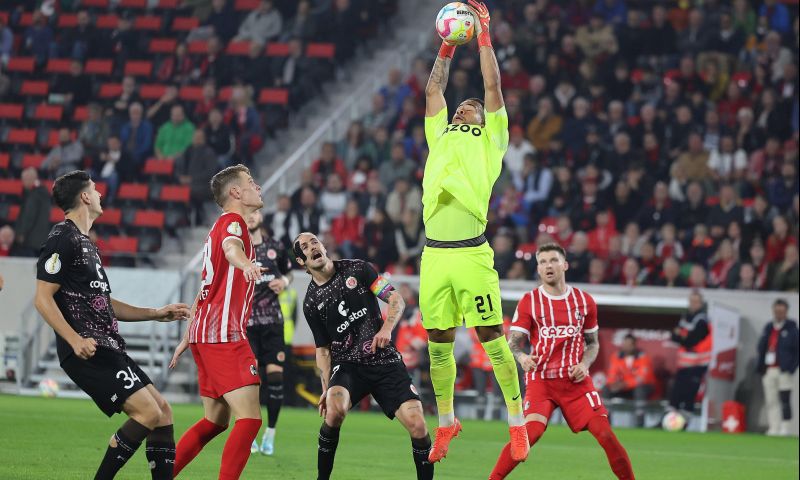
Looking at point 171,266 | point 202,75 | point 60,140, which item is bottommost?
point 171,266

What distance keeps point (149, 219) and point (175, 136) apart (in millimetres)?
1952

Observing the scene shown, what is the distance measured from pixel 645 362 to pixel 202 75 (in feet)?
37.7

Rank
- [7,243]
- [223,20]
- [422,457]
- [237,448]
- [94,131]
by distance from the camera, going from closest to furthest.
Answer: [237,448]
[422,457]
[7,243]
[94,131]
[223,20]

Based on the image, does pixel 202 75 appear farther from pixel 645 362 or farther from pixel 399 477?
pixel 399 477

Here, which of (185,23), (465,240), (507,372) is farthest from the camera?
(185,23)

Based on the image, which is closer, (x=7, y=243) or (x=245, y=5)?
(x=7, y=243)

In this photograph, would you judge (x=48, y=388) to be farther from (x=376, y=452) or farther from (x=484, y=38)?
(x=484, y=38)

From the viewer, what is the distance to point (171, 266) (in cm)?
2277

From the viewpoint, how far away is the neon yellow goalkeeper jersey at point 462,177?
9188 mm

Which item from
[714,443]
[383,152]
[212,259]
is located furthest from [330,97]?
[212,259]

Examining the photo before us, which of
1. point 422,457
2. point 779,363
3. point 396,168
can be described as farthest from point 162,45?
point 422,457

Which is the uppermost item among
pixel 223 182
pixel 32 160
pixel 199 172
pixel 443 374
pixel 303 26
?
pixel 303 26

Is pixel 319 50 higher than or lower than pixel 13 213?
higher

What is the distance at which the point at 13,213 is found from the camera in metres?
23.4
